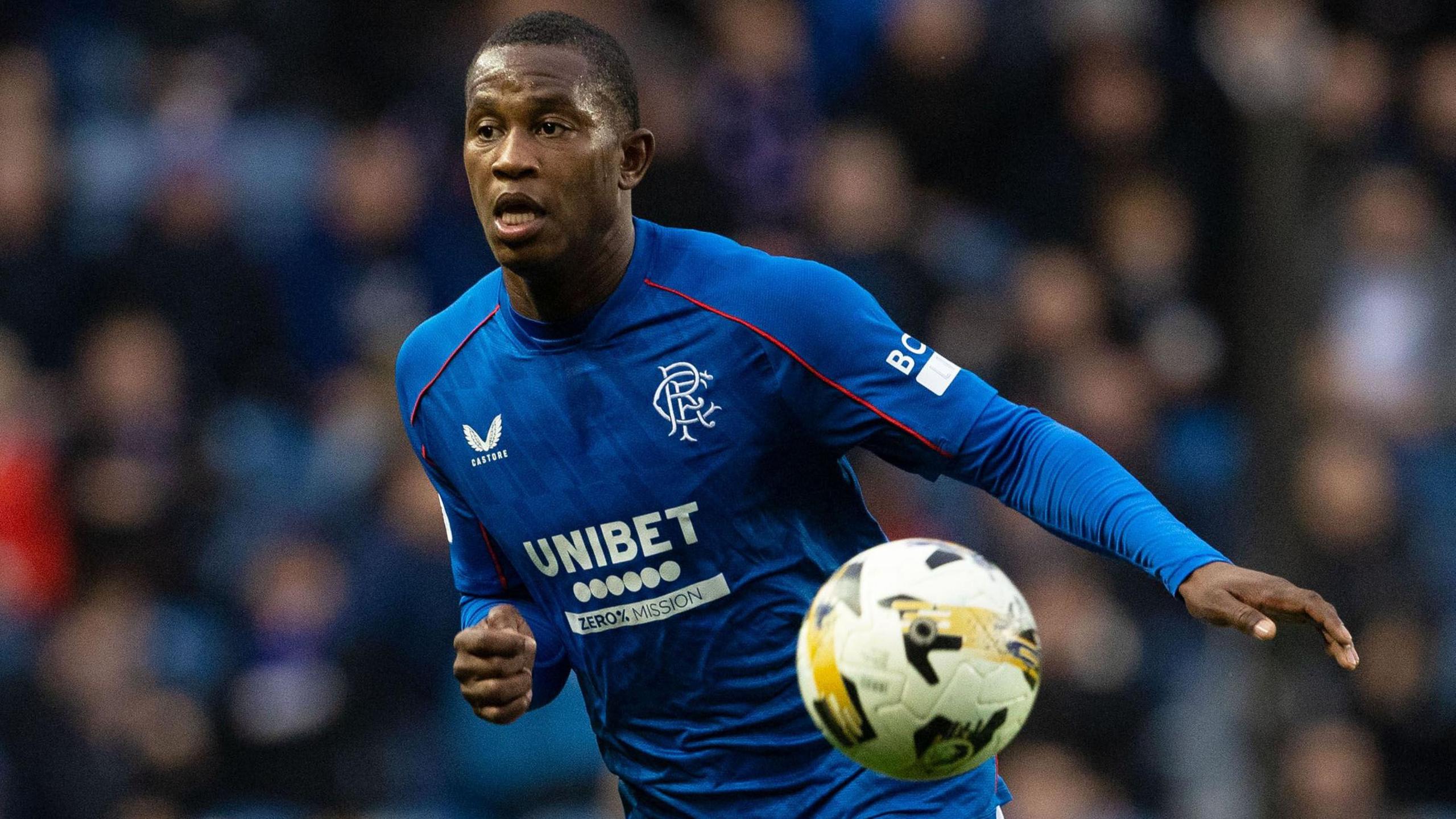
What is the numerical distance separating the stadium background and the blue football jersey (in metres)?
3.52

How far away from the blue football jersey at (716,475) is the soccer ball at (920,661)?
16.3 inches

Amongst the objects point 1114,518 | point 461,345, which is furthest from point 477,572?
point 1114,518

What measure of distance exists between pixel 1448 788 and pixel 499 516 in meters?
5.81

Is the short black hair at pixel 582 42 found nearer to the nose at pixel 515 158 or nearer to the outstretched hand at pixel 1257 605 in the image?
the nose at pixel 515 158

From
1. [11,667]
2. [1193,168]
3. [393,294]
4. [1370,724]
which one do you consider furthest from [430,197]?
[1370,724]

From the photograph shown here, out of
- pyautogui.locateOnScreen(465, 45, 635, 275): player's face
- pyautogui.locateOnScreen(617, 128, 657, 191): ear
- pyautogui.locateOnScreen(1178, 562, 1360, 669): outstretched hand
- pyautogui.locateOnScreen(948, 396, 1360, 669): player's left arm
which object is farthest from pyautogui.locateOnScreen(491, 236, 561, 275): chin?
pyautogui.locateOnScreen(1178, 562, 1360, 669): outstretched hand

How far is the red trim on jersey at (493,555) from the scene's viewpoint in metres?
4.58

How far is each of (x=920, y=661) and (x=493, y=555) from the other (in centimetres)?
138

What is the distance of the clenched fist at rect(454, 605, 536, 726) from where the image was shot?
3875 mm

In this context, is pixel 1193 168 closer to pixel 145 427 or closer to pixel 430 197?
pixel 430 197

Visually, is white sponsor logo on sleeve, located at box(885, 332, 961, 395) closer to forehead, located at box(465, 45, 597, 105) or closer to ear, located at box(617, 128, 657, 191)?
ear, located at box(617, 128, 657, 191)

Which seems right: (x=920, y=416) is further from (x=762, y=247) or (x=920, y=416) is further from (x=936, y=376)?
(x=762, y=247)

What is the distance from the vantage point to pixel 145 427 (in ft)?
29.3

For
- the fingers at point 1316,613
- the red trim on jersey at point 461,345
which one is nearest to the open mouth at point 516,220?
the red trim on jersey at point 461,345
